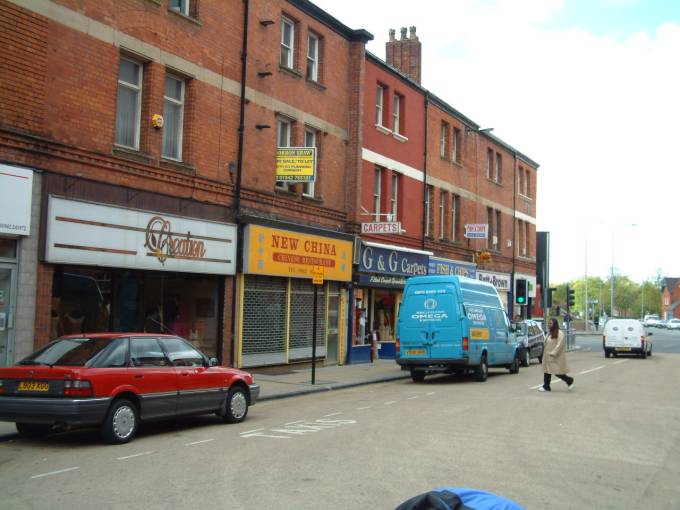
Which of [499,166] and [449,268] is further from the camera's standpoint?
[499,166]

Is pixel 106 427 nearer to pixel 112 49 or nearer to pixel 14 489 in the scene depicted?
pixel 14 489

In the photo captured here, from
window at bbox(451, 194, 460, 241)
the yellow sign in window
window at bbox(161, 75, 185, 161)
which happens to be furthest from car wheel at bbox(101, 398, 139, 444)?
window at bbox(451, 194, 460, 241)

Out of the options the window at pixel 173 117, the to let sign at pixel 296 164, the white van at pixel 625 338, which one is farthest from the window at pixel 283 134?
the white van at pixel 625 338

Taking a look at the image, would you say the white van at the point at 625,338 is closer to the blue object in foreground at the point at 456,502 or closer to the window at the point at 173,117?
the window at the point at 173,117

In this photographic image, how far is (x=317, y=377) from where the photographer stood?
20.0 m

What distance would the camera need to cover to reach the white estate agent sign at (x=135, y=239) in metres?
14.4

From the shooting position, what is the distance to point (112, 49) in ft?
51.5

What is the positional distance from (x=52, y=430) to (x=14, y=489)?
3.72 meters

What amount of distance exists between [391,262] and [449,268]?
6.27 meters

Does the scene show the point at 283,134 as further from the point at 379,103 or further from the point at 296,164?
the point at 379,103

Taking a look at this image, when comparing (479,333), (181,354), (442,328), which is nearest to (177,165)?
(181,354)

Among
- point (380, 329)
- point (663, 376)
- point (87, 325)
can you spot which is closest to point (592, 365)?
point (663, 376)

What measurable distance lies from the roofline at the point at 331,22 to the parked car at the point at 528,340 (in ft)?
39.0

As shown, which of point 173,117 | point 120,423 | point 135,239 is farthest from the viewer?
point 173,117
